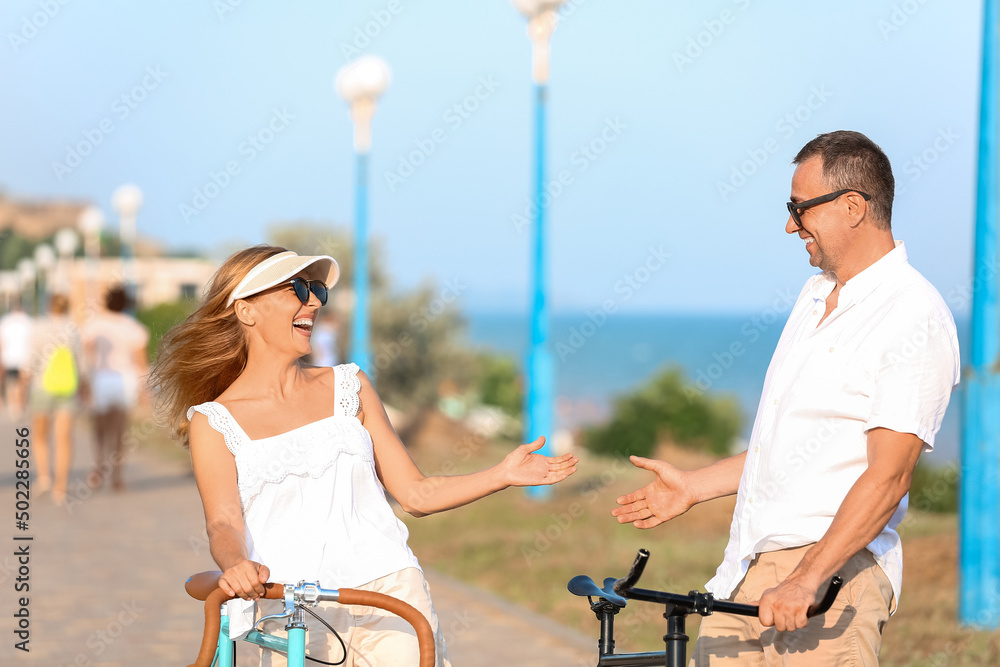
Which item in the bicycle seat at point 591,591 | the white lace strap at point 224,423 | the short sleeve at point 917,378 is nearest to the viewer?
the short sleeve at point 917,378

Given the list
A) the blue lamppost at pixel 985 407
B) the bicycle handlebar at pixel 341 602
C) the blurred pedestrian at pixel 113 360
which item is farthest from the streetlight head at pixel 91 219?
the bicycle handlebar at pixel 341 602

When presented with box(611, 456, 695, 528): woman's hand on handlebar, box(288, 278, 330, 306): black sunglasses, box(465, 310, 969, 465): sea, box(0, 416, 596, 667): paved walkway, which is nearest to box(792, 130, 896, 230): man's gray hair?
box(611, 456, 695, 528): woman's hand on handlebar

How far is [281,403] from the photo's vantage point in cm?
319

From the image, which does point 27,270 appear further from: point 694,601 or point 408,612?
point 694,601

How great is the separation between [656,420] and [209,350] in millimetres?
21373

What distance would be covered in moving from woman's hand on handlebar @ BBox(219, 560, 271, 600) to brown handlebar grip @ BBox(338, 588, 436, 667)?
19cm

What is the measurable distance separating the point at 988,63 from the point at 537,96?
6008 millimetres

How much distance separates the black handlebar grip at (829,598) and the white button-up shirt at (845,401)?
0.38 m

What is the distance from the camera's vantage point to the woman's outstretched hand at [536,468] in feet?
10.5

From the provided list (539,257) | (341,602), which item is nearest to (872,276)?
(341,602)

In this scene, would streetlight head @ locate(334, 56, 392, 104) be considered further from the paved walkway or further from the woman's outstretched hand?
the woman's outstretched hand

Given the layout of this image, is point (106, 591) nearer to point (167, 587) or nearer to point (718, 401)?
point (167, 587)

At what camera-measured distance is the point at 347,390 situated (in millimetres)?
3264

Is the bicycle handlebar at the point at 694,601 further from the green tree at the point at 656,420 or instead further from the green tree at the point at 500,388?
the green tree at the point at 500,388
